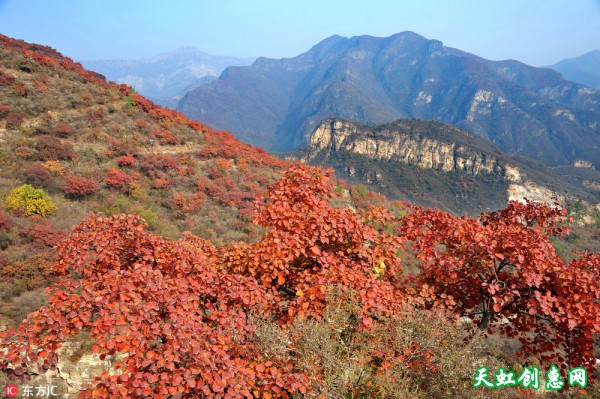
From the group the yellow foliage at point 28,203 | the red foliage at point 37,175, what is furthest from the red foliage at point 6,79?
the yellow foliage at point 28,203

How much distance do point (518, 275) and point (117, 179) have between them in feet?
56.3

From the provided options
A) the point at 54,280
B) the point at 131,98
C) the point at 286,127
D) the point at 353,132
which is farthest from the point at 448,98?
the point at 54,280

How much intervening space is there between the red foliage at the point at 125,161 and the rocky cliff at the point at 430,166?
53.3m

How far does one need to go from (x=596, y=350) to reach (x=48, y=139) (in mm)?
27295

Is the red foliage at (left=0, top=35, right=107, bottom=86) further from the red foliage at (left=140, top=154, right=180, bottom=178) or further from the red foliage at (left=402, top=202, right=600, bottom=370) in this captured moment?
the red foliage at (left=402, top=202, right=600, bottom=370)

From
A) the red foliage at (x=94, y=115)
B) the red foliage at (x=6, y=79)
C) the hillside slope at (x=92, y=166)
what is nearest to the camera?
the hillside slope at (x=92, y=166)

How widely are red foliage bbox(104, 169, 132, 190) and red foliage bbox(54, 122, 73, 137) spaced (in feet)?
16.0

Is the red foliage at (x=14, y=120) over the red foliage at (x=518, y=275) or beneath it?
over

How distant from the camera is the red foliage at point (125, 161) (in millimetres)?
18031

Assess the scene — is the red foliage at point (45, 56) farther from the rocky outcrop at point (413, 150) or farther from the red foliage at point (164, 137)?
the rocky outcrop at point (413, 150)

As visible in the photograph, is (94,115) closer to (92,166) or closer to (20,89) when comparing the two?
(20,89)

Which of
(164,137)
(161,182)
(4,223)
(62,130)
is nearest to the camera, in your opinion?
(4,223)

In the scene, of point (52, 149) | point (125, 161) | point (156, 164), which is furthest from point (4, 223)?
point (156, 164)

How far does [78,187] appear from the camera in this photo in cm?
1448
